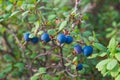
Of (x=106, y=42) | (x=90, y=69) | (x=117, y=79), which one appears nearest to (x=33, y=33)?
(x=90, y=69)

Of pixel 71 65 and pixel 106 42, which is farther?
pixel 106 42

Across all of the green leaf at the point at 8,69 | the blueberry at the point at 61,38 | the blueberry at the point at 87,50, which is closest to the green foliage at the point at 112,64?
the blueberry at the point at 87,50

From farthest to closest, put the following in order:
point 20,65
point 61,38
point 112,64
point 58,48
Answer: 1. point 20,65
2. point 58,48
3. point 61,38
4. point 112,64

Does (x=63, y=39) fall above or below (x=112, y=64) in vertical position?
above

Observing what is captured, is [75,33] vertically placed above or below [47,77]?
above

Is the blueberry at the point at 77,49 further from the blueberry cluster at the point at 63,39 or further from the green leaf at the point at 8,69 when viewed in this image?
the green leaf at the point at 8,69

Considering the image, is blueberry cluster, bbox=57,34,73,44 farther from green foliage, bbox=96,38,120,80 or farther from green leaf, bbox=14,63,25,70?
green leaf, bbox=14,63,25,70

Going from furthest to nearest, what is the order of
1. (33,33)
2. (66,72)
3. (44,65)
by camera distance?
(44,65)
(66,72)
(33,33)

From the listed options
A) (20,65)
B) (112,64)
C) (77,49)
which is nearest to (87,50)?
(77,49)

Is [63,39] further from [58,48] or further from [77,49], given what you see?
[58,48]

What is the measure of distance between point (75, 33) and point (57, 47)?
0.20 metres

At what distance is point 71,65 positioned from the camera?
2.08 metres

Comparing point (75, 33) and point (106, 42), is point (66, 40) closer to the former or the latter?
point (75, 33)

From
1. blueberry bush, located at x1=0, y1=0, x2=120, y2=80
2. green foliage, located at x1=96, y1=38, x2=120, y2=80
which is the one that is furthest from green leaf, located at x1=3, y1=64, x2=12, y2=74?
green foliage, located at x1=96, y1=38, x2=120, y2=80
